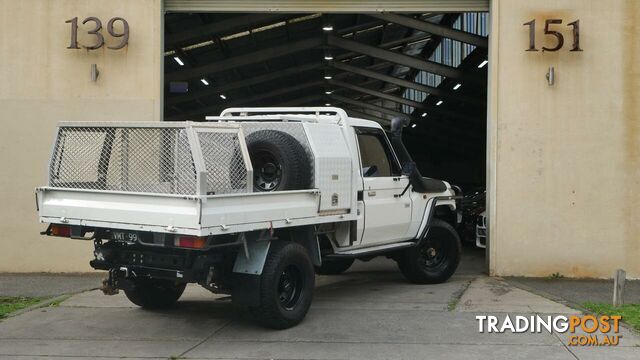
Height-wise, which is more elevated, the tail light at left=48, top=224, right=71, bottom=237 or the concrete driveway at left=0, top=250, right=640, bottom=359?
the tail light at left=48, top=224, right=71, bottom=237

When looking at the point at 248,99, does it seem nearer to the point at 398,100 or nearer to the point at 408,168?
the point at 398,100

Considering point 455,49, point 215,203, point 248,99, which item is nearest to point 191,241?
point 215,203

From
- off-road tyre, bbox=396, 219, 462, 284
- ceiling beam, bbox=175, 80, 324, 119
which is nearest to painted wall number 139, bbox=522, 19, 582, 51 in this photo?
off-road tyre, bbox=396, 219, 462, 284

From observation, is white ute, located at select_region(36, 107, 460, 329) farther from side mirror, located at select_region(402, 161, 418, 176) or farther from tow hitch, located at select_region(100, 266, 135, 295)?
side mirror, located at select_region(402, 161, 418, 176)

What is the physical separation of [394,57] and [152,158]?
17.9 metres

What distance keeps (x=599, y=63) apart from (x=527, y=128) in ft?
5.10

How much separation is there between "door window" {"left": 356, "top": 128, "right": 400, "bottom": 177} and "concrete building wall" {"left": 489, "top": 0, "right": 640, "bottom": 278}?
2.43 metres

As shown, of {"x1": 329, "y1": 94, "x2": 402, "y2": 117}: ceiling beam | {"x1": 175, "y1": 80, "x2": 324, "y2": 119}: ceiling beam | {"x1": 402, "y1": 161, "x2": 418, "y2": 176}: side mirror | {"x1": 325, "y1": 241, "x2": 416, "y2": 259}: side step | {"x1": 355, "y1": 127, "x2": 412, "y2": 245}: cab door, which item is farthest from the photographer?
{"x1": 329, "y1": 94, "x2": 402, "y2": 117}: ceiling beam

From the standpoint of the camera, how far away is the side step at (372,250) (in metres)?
8.55

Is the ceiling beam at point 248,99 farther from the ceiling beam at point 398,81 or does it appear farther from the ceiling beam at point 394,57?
the ceiling beam at point 394,57

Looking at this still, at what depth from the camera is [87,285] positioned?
33.4ft

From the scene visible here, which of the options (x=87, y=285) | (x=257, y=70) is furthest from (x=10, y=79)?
(x=257, y=70)

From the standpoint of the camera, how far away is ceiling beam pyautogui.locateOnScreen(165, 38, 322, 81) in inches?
880

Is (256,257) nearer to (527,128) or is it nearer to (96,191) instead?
(96,191)
